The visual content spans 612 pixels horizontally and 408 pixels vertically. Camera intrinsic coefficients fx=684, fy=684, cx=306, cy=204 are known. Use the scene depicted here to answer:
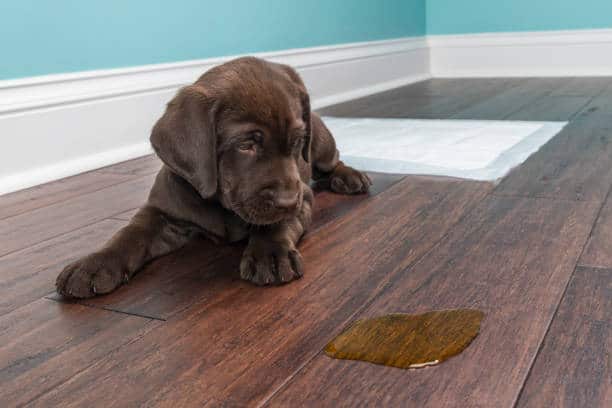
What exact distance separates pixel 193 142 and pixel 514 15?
190 inches

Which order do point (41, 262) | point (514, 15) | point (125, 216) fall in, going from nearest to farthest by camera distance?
point (41, 262), point (125, 216), point (514, 15)

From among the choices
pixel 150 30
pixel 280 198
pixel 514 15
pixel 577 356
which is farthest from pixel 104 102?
pixel 514 15

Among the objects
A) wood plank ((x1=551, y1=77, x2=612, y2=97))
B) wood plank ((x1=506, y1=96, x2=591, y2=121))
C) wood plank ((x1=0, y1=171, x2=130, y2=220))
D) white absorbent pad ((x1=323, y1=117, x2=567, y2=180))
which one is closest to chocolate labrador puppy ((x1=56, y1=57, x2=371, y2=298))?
wood plank ((x1=0, y1=171, x2=130, y2=220))

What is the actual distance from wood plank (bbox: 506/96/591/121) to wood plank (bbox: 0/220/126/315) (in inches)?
92.7

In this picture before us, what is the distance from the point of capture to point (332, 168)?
233 centimetres

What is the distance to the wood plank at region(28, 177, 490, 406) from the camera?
1.08 m

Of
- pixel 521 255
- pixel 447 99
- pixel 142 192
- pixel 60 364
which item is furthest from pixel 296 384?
pixel 447 99

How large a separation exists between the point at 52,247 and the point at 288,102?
78 cm

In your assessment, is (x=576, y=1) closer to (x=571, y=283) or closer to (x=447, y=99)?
(x=447, y=99)

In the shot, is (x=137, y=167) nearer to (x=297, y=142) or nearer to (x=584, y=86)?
(x=297, y=142)

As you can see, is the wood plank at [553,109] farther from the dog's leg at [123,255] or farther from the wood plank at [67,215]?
the dog's leg at [123,255]

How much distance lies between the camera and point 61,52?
9.02ft

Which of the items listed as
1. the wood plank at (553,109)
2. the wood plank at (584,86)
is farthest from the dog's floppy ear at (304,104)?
the wood plank at (584,86)

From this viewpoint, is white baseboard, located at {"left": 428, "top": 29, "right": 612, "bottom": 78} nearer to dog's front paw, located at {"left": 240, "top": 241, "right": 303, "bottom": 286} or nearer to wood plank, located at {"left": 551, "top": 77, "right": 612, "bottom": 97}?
wood plank, located at {"left": 551, "top": 77, "right": 612, "bottom": 97}
